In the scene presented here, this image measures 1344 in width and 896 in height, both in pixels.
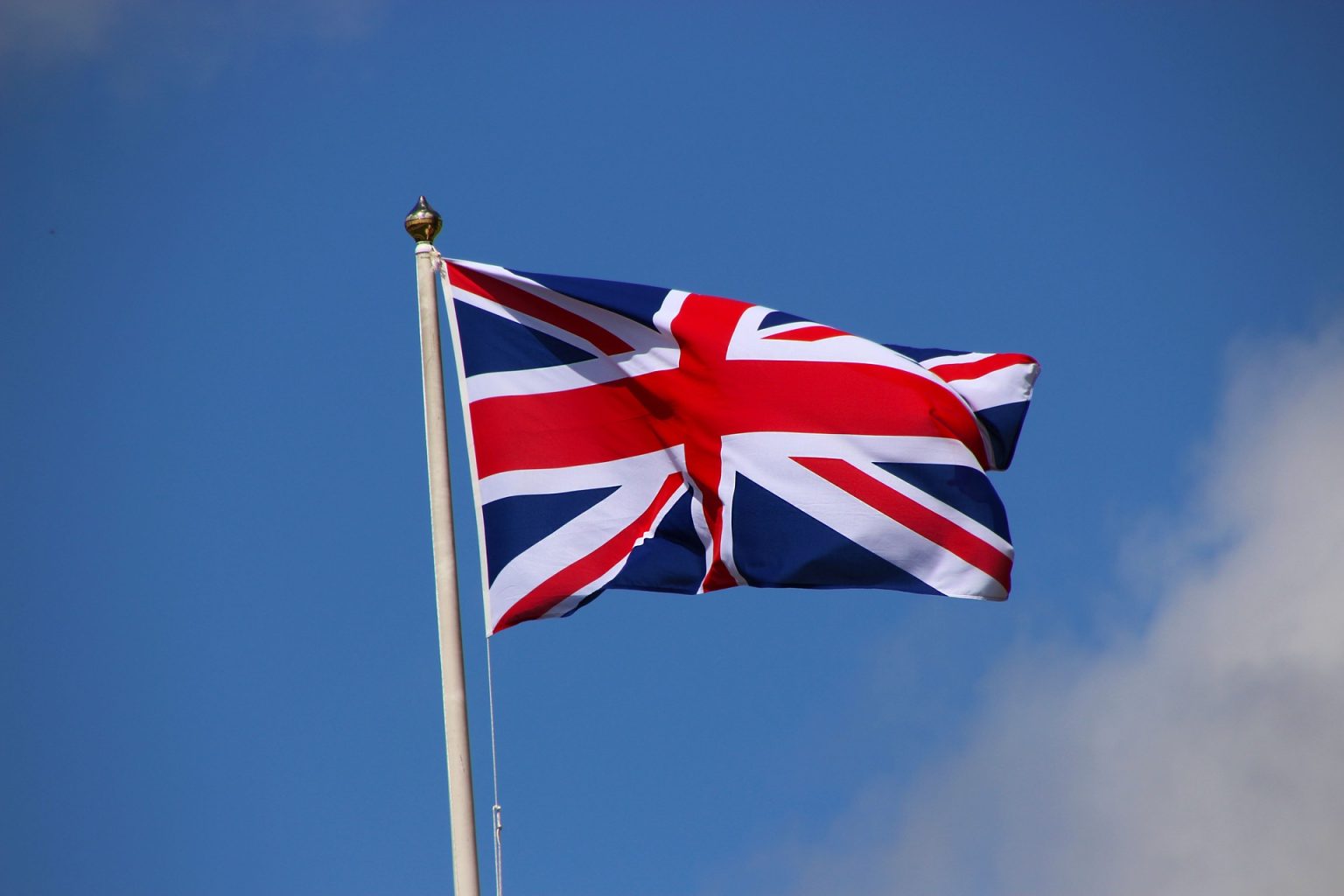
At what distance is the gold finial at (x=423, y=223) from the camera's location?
50.8 feet

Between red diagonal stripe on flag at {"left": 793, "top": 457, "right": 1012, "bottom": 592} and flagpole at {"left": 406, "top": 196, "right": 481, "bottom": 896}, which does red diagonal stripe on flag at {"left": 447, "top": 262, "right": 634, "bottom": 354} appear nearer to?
flagpole at {"left": 406, "top": 196, "right": 481, "bottom": 896}

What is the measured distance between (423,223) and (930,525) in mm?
5002

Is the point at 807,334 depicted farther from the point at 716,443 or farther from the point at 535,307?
the point at 535,307

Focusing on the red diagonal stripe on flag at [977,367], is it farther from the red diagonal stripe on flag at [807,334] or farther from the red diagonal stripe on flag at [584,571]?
the red diagonal stripe on flag at [584,571]

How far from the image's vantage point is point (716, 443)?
1695 cm

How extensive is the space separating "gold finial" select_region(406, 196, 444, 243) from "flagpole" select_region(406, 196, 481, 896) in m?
0.43

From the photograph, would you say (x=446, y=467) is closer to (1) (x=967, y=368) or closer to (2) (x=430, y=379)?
(2) (x=430, y=379)

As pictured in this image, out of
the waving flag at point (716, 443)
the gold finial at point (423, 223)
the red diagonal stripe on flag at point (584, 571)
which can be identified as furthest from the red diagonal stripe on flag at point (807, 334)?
the gold finial at point (423, 223)

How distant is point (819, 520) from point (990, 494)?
5.12ft

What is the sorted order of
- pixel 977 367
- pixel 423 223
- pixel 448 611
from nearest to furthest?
1. pixel 448 611
2. pixel 423 223
3. pixel 977 367

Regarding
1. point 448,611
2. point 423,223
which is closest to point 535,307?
point 423,223

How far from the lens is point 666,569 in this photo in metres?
16.3

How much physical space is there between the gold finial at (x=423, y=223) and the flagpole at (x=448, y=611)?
1.40 ft

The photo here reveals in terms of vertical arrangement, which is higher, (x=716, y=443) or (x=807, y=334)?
(x=807, y=334)
